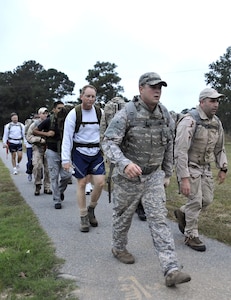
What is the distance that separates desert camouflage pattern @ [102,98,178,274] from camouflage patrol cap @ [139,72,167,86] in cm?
23

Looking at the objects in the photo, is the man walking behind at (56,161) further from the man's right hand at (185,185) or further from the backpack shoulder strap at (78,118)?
the man's right hand at (185,185)

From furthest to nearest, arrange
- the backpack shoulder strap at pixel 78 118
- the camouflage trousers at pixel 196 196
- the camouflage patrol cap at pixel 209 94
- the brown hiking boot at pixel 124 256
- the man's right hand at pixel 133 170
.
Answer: the backpack shoulder strap at pixel 78 118
the camouflage trousers at pixel 196 196
the camouflage patrol cap at pixel 209 94
the brown hiking boot at pixel 124 256
the man's right hand at pixel 133 170

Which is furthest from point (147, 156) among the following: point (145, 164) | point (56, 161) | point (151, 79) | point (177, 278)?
point (56, 161)

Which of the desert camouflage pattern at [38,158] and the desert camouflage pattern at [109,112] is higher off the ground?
the desert camouflage pattern at [109,112]

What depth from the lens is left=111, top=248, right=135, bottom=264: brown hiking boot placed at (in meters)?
4.46

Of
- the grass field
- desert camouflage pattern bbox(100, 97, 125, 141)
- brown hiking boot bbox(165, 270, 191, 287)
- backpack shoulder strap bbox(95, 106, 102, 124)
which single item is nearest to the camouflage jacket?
brown hiking boot bbox(165, 270, 191, 287)

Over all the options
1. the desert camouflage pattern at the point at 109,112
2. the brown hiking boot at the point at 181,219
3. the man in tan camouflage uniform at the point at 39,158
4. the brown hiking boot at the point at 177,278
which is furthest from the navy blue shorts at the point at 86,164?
the man in tan camouflage uniform at the point at 39,158

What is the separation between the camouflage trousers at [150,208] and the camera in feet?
12.5

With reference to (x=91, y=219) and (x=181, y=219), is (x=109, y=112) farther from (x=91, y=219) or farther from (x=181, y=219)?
(x=181, y=219)

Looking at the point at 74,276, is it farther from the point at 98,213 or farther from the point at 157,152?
the point at 98,213

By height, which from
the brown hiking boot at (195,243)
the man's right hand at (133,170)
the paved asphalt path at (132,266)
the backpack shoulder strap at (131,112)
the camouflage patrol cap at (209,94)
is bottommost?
the paved asphalt path at (132,266)

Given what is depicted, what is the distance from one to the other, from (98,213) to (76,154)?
157cm

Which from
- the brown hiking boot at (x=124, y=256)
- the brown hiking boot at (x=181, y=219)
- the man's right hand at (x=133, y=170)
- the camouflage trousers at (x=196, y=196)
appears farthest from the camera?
the brown hiking boot at (x=181, y=219)

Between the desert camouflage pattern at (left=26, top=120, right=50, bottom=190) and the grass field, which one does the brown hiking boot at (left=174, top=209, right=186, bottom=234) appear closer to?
the grass field
